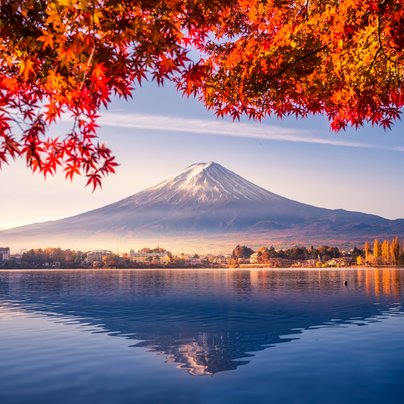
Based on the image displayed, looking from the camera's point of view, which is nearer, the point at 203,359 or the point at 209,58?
the point at 209,58

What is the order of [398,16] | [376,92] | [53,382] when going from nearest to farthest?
1. [398,16]
2. [376,92]
3. [53,382]

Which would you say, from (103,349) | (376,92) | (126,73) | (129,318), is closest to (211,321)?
(129,318)

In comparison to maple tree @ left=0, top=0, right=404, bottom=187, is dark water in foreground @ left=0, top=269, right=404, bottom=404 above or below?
below

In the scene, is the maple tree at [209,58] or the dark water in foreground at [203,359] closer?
the maple tree at [209,58]

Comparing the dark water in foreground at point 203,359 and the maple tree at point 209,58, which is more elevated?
the maple tree at point 209,58

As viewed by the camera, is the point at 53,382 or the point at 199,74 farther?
the point at 53,382

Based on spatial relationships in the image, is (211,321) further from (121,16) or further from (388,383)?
(121,16)

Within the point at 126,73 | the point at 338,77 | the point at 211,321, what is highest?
the point at 338,77

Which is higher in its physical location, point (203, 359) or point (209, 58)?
point (209, 58)

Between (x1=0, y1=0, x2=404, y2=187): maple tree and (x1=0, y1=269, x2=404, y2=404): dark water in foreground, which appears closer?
(x1=0, y1=0, x2=404, y2=187): maple tree

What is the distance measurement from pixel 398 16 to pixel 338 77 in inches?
85.6

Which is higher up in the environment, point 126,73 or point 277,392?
point 126,73

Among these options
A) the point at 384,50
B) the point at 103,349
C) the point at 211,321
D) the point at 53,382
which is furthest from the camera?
the point at 211,321

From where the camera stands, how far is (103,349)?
78.1 feet
